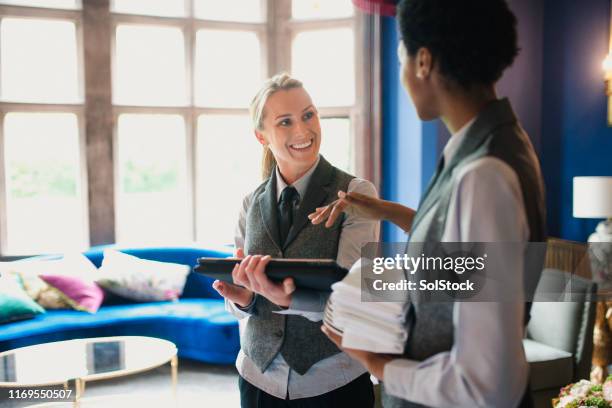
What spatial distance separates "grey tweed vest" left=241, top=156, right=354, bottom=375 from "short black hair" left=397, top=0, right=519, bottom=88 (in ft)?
2.33

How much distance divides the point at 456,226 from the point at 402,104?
14.0 feet

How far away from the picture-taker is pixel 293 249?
157cm

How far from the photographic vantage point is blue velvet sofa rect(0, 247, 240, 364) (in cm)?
405

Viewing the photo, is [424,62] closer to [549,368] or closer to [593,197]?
[549,368]

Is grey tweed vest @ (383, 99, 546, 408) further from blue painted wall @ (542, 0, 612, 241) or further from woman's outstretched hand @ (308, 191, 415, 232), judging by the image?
blue painted wall @ (542, 0, 612, 241)

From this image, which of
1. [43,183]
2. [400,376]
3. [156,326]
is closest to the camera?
[400,376]

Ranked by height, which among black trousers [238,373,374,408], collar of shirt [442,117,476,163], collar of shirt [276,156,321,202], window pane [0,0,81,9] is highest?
window pane [0,0,81,9]

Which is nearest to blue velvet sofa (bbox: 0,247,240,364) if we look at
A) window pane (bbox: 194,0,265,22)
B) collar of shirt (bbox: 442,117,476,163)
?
window pane (bbox: 194,0,265,22)

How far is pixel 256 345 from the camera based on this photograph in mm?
1581

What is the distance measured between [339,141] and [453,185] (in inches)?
183

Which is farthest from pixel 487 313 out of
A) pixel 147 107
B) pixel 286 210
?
pixel 147 107

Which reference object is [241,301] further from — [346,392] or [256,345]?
[346,392]

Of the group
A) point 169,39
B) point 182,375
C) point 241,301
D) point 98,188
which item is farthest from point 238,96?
point 241,301

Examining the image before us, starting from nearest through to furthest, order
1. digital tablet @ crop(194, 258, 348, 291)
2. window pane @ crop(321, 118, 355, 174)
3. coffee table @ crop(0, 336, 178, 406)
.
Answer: digital tablet @ crop(194, 258, 348, 291)
coffee table @ crop(0, 336, 178, 406)
window pane @ crop(321, 118, 355, 174)
